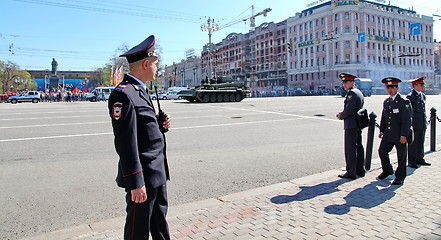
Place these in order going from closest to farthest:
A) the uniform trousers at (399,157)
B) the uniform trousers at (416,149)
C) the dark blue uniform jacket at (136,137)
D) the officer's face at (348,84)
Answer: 1. the dark blue uniform jacket at (136,137)
2. the uniform trousers at (399,157)
3. the officer's face at (348,84)
4. the uniform trousers at (416,149)

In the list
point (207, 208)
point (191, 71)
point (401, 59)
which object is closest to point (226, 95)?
point (207, 208)

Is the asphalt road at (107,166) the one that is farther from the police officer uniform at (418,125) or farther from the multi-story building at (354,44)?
the multi-story building at (354,44)

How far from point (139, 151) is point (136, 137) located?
16 cm

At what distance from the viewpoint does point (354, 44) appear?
7544 centimetres

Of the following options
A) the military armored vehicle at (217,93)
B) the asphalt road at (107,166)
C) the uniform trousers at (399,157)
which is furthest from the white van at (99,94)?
the uniform trousers at (399,157)

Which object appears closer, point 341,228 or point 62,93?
point 341,228

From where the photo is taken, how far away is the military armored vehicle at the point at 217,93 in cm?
3219

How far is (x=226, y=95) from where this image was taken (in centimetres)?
3347

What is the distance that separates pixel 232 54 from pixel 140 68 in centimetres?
11661

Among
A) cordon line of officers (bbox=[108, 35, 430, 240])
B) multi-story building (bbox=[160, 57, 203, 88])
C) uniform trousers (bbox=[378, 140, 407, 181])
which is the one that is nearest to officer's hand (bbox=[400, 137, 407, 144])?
uniform trousers (bbox=[378, 140, 407, 181])

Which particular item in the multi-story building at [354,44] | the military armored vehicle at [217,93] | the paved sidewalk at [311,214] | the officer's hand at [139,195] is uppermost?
the multi-story building at [354,44]

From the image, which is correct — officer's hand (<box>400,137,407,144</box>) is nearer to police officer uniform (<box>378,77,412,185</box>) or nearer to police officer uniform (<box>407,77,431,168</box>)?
police officer uniform (<box>378,77,412,185</box>)

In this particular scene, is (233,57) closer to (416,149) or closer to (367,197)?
(416,149)

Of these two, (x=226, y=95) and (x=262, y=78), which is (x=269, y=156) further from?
(x=262, y=78)
